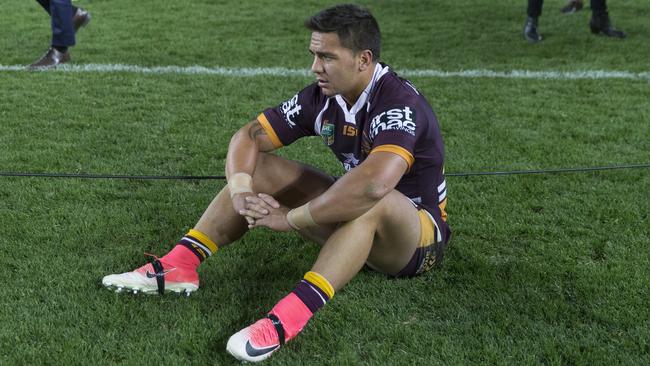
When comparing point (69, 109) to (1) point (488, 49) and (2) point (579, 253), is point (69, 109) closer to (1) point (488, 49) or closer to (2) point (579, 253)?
(2) point (579, 253)

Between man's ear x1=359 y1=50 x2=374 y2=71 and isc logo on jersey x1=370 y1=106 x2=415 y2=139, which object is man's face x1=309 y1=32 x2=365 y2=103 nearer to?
man's ear x1=359 y1=50 x2=374 y2=71

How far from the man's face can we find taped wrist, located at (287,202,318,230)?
475 millimetres

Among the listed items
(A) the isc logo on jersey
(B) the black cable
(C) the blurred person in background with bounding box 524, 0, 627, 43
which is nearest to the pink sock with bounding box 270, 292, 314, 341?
(A) the isc logo on jersey

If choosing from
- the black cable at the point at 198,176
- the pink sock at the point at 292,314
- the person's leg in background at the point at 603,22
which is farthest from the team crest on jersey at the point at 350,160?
the person's leg in background at the point at 603,22

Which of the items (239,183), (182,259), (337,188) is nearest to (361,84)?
(337,188)

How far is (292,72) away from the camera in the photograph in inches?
267

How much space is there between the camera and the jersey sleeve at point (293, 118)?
3.07 metres

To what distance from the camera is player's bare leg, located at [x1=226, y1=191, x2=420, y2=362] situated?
2492 millimetres

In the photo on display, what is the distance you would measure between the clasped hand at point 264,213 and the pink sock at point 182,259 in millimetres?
330

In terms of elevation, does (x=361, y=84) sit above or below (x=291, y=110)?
above

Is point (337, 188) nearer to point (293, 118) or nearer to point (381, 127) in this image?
point (381, 127)

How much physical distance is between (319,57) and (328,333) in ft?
3.24

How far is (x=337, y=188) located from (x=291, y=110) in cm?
66

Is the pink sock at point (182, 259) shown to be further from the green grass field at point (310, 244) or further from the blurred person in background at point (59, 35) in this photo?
the blurred person in background at point (59, 35)
